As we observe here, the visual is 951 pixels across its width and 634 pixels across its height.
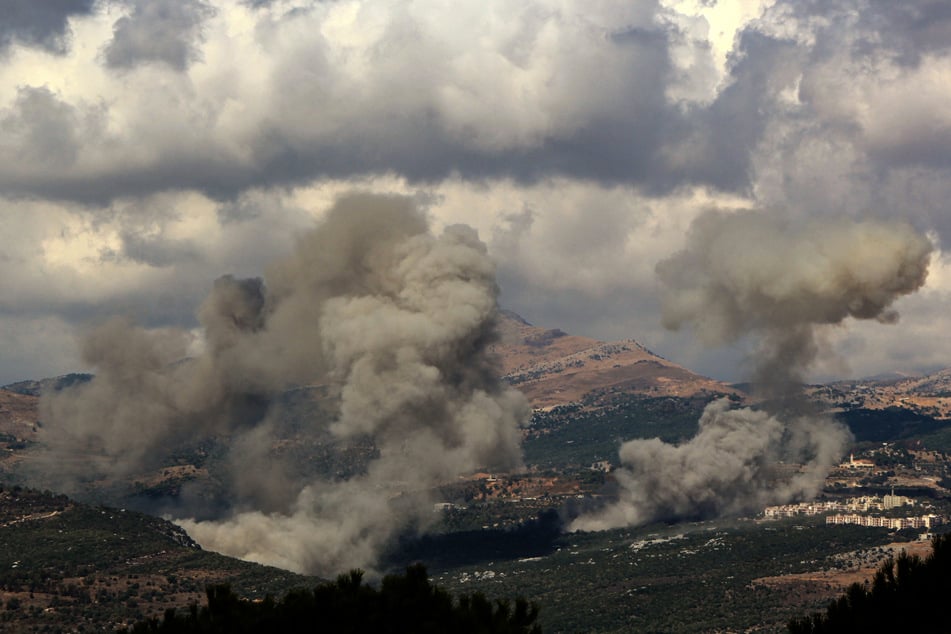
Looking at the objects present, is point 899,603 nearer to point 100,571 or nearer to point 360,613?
point 360,613

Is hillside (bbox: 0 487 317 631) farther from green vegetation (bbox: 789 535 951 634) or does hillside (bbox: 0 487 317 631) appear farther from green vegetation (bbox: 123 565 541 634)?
green vegetation (bbox: 789 535 951 634)

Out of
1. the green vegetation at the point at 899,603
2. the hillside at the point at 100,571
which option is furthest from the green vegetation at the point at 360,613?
the hillside at the point at 100,571

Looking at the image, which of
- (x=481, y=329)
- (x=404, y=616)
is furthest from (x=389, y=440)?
(x=404, y=616)

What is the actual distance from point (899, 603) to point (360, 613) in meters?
26.8

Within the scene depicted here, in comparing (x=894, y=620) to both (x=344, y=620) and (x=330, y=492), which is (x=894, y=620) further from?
(x=330, y=492)

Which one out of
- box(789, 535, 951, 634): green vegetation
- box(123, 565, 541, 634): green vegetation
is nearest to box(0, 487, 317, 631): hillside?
box(123, 565, 541, 634): green vegetation

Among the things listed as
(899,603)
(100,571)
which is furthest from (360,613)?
(100,571)

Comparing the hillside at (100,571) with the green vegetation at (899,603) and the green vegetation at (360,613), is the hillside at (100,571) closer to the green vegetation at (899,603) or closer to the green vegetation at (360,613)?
the green vegetation at (360,613)

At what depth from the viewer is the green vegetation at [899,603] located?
69.1 metres

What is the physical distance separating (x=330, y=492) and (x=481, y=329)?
35.6m

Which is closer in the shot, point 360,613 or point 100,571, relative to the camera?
point 360,613

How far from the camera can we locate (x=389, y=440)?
581 ft

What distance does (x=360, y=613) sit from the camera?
69.9m

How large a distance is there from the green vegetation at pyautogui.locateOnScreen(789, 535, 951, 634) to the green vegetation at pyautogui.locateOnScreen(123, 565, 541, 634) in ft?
49.8
